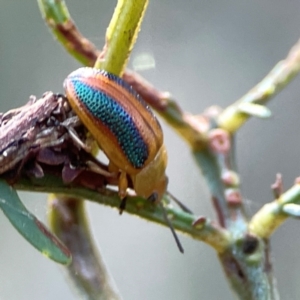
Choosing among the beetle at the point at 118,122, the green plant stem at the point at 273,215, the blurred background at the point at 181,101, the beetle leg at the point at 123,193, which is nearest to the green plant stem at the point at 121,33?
the beetle at the point at 118,122

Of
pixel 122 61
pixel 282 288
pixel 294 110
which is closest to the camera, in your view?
pixel 122 61

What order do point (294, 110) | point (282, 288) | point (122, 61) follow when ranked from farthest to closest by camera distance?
point (294, 110) → point (282, 288) → point (122, 61)

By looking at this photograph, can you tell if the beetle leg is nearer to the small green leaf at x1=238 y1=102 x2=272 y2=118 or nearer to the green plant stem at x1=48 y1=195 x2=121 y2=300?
the green plant stem at x1=48 y1=195 x2=121 y2=300

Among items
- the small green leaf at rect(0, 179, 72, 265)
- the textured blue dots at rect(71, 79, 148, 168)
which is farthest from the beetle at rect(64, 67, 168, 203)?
the small green leaf at rect(0, 179, 72, 265)

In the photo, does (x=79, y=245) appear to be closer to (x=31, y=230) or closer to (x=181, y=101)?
(x=31, y=230)

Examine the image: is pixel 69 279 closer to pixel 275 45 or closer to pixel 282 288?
pixel 282 288

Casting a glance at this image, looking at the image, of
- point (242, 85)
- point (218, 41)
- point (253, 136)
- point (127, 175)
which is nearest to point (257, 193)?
point (253, 136)

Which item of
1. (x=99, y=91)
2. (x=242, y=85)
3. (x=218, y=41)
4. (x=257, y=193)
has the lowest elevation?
(x=257, y=193)
